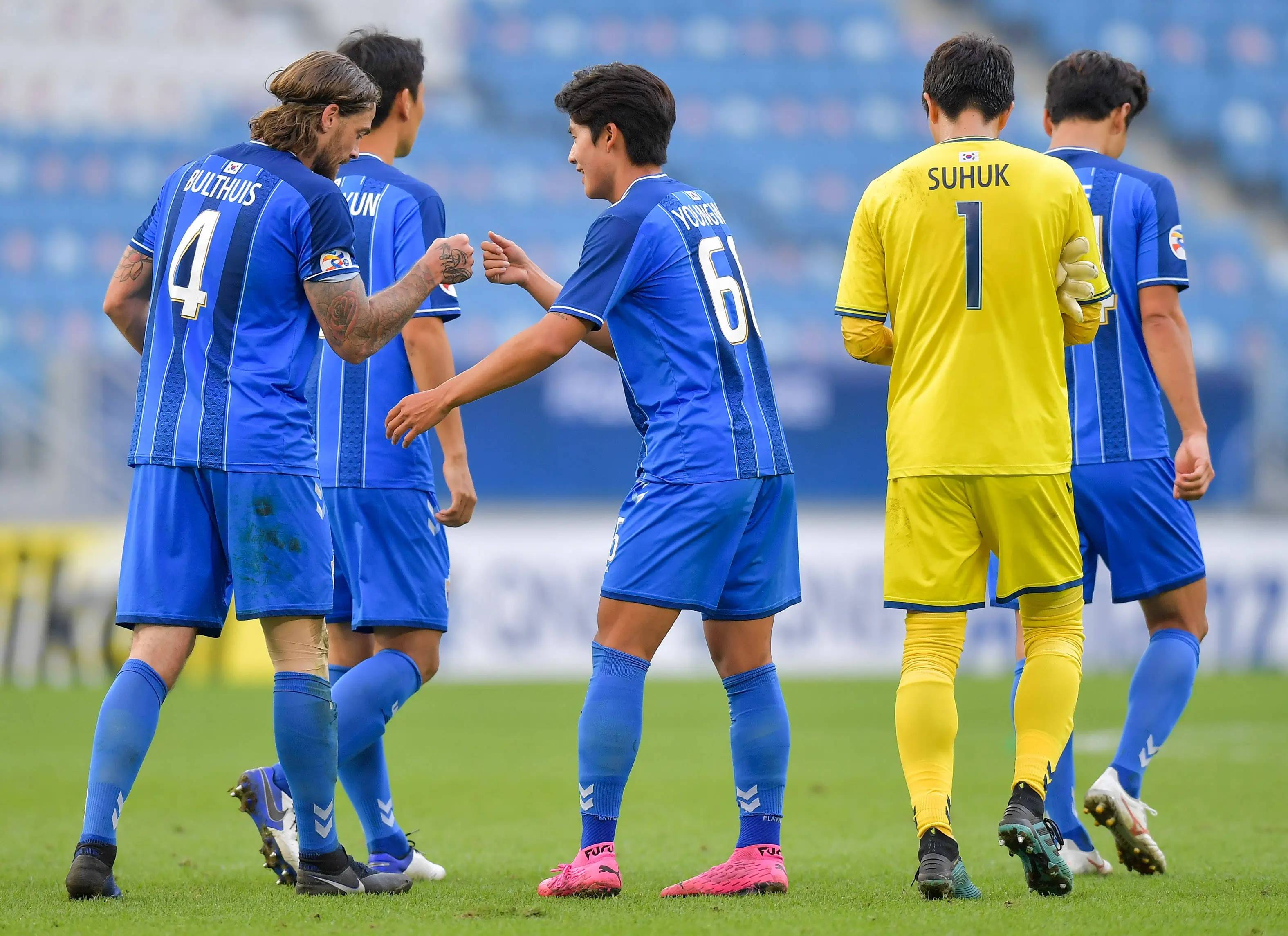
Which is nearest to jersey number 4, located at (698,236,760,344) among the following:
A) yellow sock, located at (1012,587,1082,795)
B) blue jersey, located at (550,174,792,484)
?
blue jersey, located at (550,174,792,484)

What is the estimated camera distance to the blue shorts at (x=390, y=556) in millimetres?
4527

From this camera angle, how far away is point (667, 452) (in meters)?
4.06

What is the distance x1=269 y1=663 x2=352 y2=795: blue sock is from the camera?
4.26m

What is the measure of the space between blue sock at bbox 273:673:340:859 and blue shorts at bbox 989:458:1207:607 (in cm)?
201

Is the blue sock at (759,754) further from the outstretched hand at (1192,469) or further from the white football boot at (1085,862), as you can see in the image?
the outstretched hand at (1192,469)

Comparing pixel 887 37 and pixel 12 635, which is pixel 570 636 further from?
pixel 887 37

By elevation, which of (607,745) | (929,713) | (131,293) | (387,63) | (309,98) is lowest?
(607,745)

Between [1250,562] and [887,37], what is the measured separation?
10.7 metres

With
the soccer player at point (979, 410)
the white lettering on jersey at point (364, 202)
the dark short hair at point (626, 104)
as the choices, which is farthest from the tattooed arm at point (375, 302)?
the soccer player at point (979, 410)

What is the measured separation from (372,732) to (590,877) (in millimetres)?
864

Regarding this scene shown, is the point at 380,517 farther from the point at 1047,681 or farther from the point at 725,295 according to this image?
the point at 1047,681

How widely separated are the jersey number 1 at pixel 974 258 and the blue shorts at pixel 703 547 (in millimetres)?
686

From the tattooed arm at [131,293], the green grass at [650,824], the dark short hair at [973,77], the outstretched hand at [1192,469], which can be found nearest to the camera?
the green grass at [650,824]

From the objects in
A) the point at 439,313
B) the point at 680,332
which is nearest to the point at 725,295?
the point at 680,332
